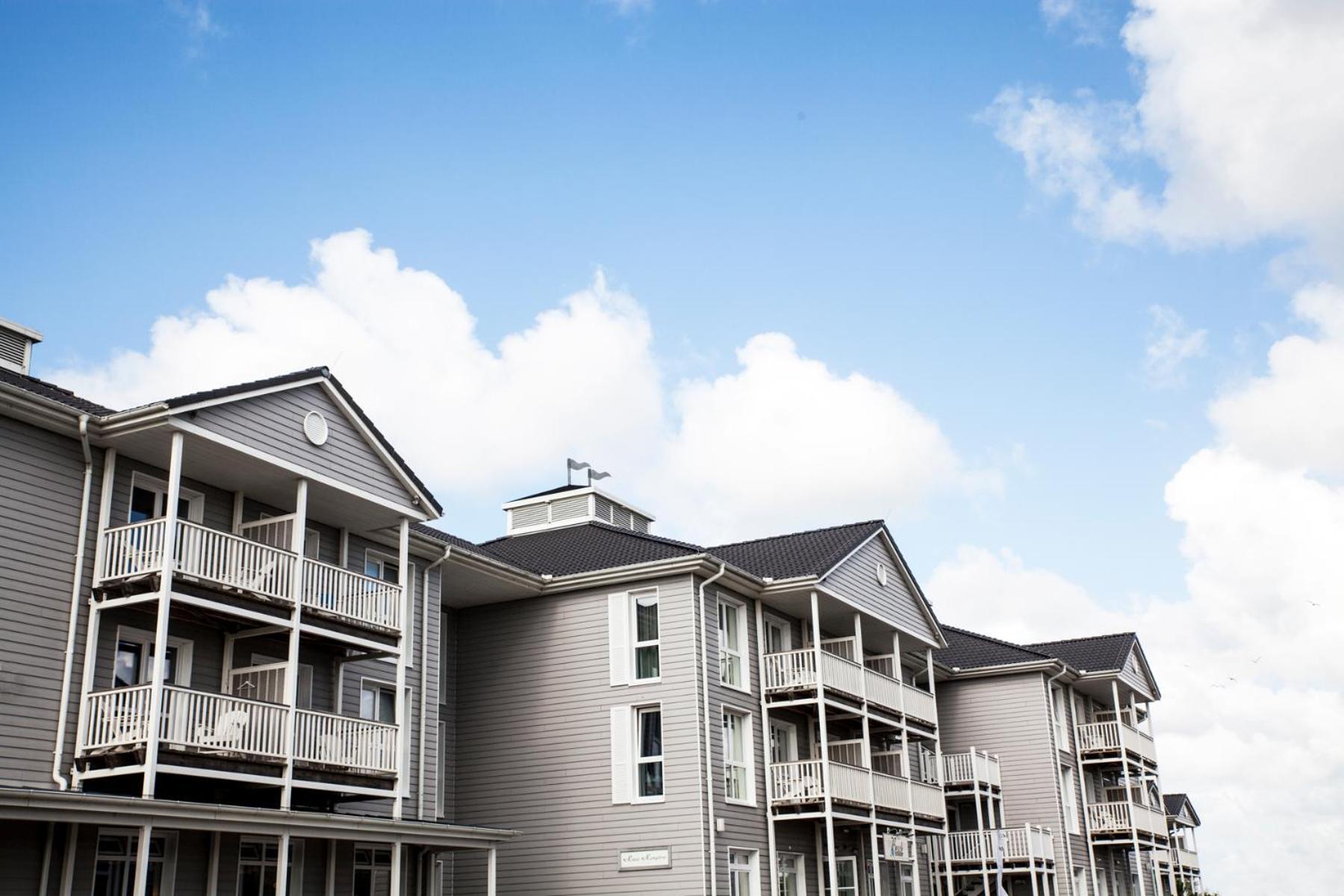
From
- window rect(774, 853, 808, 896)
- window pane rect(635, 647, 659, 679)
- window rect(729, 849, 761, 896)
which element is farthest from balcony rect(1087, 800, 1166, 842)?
window pane rect(635, 647, 659, 679)

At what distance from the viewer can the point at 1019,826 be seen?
3944cm

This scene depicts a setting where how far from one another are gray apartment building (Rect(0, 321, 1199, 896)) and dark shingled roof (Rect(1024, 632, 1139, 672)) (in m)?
0.55

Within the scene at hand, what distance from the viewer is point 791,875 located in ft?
100

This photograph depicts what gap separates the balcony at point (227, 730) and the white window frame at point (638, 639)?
744 cm

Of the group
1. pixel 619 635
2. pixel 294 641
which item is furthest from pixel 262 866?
pixel 619 635

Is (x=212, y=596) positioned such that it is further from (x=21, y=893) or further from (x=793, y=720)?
(x=793, y=720)

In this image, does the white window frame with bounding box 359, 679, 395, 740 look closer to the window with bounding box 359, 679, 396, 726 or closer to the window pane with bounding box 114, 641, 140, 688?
the window with bounding box 359, 679, 396, 726

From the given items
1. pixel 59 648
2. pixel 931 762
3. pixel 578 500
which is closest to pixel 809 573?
pixel 578 500

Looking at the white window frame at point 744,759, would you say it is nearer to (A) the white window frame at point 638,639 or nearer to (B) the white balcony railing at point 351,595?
(A) the white window frame at point 638,639

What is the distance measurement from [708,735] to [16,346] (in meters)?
14.7

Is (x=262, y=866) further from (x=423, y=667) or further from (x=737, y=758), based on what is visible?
(x=737, y=758)

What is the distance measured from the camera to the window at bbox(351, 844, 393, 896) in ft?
79.0

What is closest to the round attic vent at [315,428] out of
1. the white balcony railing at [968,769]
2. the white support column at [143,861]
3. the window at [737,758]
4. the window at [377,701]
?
the window at [377,701]

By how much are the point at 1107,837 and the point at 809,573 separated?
18277 mm
